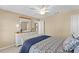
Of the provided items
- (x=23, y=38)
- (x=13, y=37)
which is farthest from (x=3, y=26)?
(x=23, y=38)

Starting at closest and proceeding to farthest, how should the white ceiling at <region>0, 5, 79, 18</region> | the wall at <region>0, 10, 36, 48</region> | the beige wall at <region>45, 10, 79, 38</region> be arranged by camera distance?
the white ceiling at <region>0, 5, 79, 18</region>, the wall at <region>0, 10, 36, 48</region>, the beige wall at <region>45, 10, 79, 38</region>

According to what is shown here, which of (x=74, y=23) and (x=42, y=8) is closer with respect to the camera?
(x=42, y=8)

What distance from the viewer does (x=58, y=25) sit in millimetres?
2875

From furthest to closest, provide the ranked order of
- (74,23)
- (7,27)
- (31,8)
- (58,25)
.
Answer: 1. (74,23)
2. (58,25)
3. (7,27)
4. (31,8)

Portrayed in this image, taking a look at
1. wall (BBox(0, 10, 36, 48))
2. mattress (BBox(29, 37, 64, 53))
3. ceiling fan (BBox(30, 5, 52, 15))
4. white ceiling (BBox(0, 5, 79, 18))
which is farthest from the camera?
wall (BBox(0, 10, 36, 48))

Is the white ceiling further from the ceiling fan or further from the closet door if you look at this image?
the closet door

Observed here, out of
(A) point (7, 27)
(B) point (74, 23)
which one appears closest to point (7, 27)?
(A) point (7, 27)

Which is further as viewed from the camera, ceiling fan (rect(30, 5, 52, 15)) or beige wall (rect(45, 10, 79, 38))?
beige wall (rect(45, 10, 79, 38))

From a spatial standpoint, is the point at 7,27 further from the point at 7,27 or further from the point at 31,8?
the point at 31,8

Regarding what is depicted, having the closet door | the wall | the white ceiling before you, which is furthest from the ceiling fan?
the closet door

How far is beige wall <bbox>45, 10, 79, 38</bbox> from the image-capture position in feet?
8.15

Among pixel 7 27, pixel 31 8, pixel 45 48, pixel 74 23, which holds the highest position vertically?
pixel 31 8
